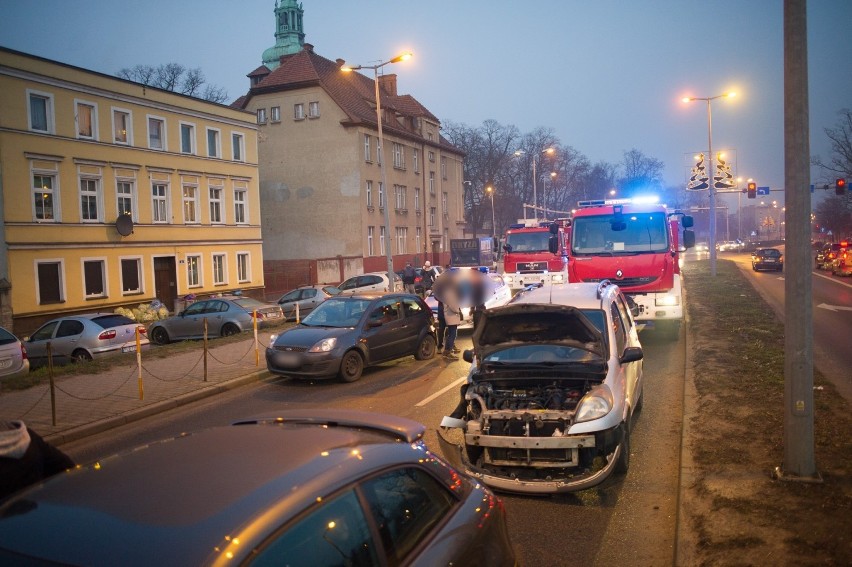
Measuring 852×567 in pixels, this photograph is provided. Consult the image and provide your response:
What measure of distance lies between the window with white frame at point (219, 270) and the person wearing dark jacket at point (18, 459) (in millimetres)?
33762

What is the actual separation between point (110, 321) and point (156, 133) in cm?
1822

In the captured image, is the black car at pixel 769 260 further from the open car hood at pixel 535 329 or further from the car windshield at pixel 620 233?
the open car hood at pixel 535 329

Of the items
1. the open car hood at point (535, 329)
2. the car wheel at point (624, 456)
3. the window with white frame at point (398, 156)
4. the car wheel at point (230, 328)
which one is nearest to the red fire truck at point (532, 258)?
the car wheel at point (230, 328)

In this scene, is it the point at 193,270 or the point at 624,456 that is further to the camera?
the point at 193,270

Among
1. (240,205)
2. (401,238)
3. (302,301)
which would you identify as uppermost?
(240,205)

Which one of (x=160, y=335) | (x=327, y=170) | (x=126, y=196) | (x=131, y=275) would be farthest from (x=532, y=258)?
(x=327, y=170)

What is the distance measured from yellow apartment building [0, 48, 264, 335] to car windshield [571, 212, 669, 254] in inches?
859

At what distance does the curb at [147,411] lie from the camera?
30.1 feet

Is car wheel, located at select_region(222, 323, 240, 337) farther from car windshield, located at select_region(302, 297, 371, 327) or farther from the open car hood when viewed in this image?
the open car hood

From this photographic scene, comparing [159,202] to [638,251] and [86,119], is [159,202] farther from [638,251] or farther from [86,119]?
[638,251]

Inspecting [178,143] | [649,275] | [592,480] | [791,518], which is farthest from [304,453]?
[178,143]

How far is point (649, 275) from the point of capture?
1566 cm

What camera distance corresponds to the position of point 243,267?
38.7 m

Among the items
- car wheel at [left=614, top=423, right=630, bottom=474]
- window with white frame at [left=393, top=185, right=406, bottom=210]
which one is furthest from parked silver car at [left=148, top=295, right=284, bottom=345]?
window with white frame at [left=393, top=185, right=406, bottom=210]
